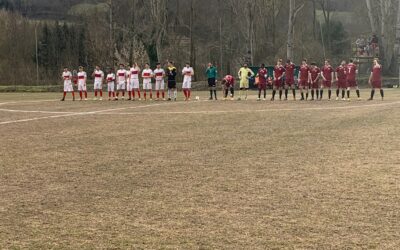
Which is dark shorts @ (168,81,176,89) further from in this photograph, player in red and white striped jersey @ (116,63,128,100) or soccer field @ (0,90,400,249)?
soccer field @ (0,90,400,249)

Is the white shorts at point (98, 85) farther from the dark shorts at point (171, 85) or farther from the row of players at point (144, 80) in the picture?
the dark shorts at point (171, 85)

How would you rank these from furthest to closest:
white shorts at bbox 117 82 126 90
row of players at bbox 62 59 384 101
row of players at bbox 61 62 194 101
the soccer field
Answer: white shorts at bbox 117 82 126 90, row of players at bbox 61 62 194 101, row of players at bbox 62 59 384 101, the soccer field

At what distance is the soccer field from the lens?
6.42 metres

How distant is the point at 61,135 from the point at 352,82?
19.3 m

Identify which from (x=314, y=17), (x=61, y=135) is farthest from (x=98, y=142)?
(x=314, y=17)

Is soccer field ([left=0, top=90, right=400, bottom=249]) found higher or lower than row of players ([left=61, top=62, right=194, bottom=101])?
lower

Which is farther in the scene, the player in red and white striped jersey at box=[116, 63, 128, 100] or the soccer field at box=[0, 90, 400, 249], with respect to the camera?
the player in red and white striped jersey at box=[116, 63, 128, 100]

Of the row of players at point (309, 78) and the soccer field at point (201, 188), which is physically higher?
the row of players at point (309, 78)

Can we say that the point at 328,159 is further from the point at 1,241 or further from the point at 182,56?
the point at 182,56

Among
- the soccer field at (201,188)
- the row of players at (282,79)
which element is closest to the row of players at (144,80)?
the row of players at (282,79)

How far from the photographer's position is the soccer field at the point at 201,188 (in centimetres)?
642

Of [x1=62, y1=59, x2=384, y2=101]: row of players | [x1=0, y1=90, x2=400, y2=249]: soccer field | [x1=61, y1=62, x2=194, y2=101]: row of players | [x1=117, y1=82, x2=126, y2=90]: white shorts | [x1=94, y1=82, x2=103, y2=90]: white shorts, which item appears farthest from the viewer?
[x1=94, y1=82, x2=103, y2=90]: white shorts

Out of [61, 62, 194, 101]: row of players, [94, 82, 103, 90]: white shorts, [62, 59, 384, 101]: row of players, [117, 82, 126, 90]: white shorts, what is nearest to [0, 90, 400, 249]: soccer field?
[62, 59, 384, 101]: row of players

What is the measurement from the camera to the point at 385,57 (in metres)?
59.5
